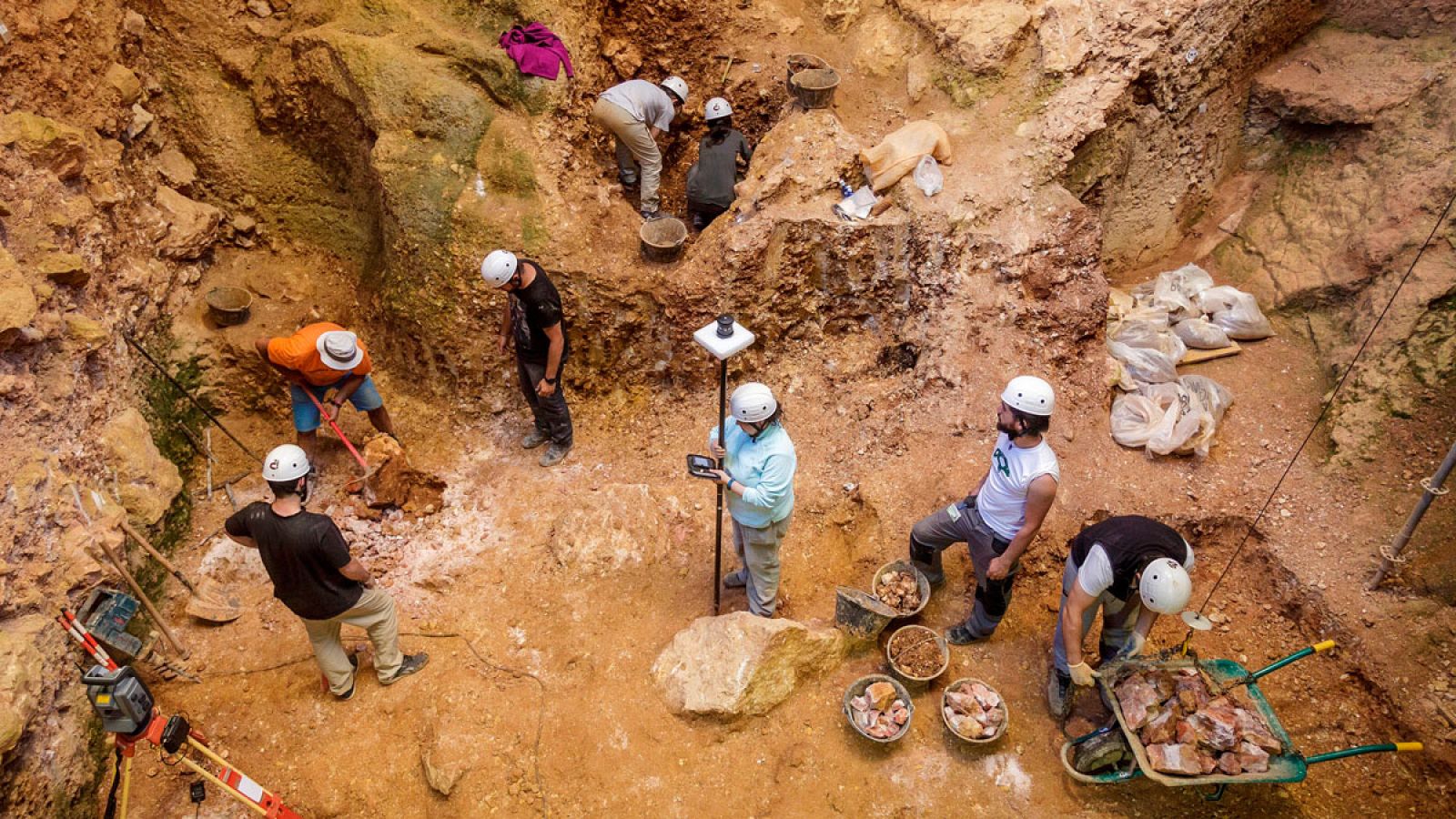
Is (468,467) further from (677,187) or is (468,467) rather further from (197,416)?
(677,187)

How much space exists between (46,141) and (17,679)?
3442 millimetres

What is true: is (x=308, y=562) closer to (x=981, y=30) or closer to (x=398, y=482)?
(x=398, y=482)

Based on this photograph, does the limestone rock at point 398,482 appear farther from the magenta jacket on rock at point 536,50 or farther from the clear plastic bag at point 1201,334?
the clear plastic bag at point 1201,334

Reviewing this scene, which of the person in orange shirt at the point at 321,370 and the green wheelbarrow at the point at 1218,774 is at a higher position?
A: the green wheelbarrow at the point at 1218,774

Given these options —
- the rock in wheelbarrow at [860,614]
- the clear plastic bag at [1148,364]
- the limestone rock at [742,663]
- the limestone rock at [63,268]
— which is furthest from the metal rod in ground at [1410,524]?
the limestone rock at [63,268]

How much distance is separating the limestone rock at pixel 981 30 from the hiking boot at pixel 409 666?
6.19 meters

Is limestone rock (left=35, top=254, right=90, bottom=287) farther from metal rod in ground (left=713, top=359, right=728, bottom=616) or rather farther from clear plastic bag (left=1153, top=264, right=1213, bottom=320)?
clear plastic bag (left=1153, top=264, right=1213, bottom=320)

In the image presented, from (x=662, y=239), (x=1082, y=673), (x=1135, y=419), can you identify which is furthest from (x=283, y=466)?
(x=1135, y=419)

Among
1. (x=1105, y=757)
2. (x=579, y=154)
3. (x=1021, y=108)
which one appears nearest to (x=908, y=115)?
(x=1021, y=108)

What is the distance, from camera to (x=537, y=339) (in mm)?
5594

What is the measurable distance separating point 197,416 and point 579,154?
3659 millimetres

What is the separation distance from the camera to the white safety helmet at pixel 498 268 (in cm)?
509

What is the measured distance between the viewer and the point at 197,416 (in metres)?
6.00

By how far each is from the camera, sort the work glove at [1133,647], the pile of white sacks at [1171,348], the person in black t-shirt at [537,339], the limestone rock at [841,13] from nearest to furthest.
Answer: the work glove at [1133,647] < the person in black t-shirt at [537,339] < the pile of white sacks at [1171,348] < the limestone rock at [841,13]
